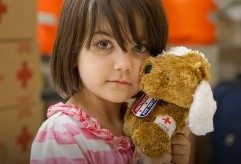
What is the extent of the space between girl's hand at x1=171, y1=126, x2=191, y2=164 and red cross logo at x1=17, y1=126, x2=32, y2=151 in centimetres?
54

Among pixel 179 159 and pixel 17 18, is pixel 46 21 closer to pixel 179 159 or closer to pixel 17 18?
pixel 17 18

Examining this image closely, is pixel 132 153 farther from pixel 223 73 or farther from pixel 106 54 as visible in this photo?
pixel 223 73

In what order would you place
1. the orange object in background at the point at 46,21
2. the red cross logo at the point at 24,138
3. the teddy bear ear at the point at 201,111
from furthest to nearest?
the orange object in background at the point at 46,21, the red cross logo at the point at 24,138, the teddy bear ear at the point at 201,111

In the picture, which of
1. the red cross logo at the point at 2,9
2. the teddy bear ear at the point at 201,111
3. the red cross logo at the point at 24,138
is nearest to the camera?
the teddy bear ear at the point at 201,111

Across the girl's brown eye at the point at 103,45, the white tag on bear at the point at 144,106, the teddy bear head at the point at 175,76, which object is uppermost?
the girl's brown eye at the point at 103,45

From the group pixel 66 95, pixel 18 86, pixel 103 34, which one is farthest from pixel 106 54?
pixel 18 86

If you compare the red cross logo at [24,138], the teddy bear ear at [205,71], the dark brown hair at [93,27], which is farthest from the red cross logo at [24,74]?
the teddy bear ear at [205,71]

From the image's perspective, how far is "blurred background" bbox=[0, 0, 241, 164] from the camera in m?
1.02

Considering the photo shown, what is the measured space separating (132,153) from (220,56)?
149 cm

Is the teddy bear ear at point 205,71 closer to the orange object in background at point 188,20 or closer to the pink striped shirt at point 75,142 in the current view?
the pink striped shirt at point 75,142

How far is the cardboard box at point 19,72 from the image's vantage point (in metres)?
1.00

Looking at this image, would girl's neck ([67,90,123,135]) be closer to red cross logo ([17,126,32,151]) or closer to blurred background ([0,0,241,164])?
blurred background ([0,0,241,164])

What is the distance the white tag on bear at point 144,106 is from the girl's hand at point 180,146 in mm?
68

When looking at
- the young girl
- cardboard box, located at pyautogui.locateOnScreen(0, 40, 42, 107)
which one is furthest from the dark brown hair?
cardboard box, located at pyautogui.locateOnScreen(0, 40, 42, 107)
